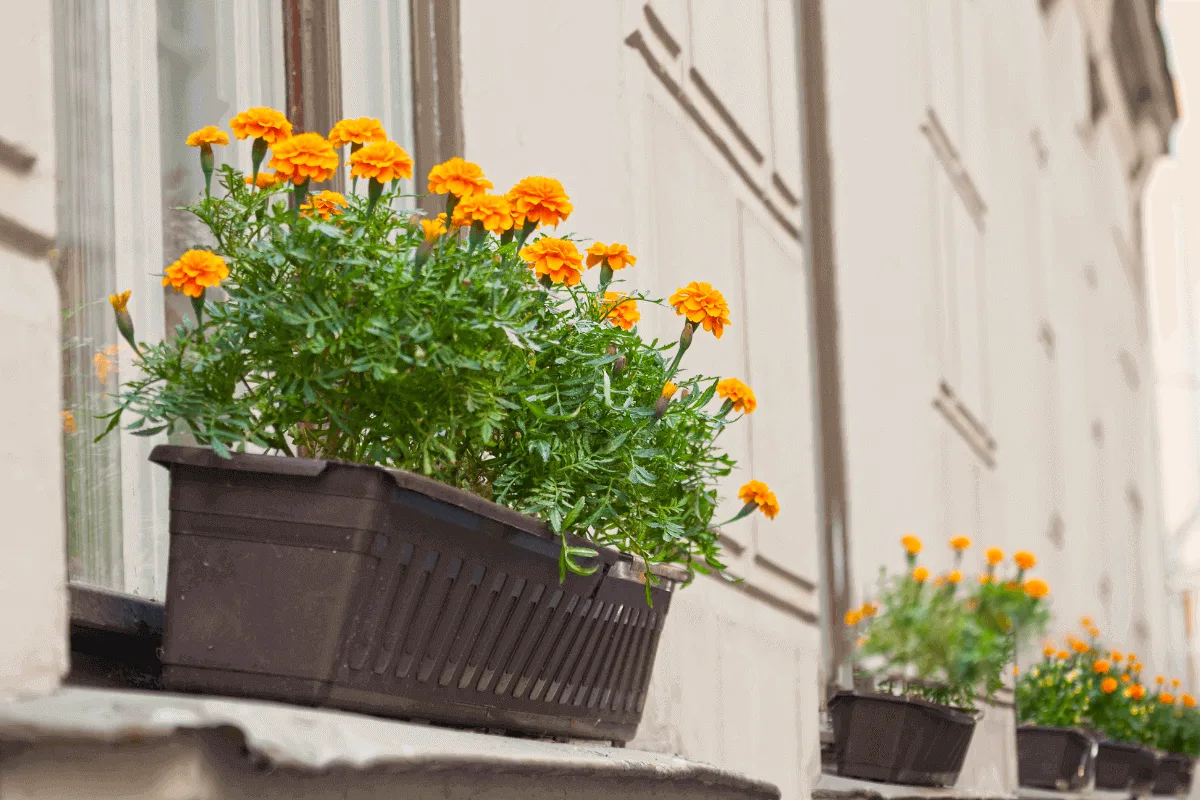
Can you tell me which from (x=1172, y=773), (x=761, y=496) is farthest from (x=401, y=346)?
(x=1172, y=773)

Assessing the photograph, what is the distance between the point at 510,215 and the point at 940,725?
2.92 meters

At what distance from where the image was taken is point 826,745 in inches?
179

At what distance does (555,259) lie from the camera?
2.00 m

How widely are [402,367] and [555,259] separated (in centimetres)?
34

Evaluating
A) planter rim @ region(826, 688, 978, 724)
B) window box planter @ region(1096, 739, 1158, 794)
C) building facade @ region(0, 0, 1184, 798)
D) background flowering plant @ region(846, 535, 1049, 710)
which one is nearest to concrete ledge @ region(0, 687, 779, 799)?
building facade @ region(0, 0, 1184, 798)

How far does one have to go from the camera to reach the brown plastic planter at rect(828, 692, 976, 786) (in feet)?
14.3

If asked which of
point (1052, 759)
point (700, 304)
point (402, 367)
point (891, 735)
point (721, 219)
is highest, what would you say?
point (721, 219)

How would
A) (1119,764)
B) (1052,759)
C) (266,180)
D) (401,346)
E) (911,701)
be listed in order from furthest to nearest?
(1119,764), (1052,759), (911,701), (266,180), (401,346)

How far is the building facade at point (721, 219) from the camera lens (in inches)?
82.0

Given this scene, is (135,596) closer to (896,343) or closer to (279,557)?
(279,557)

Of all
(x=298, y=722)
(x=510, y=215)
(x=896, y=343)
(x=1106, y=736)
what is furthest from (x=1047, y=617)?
(x=298, y=722)

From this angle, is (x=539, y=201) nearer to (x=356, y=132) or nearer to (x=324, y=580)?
(x=356, y=132)

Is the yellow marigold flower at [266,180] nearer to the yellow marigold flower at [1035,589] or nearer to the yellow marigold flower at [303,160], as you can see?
the yellow marigold flower at [303,160]

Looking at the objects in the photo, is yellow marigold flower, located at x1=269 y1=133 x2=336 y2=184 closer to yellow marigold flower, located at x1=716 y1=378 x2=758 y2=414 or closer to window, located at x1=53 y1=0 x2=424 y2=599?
window, located at x1=53 y1=0 x2=424 y2=599
